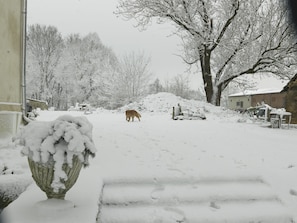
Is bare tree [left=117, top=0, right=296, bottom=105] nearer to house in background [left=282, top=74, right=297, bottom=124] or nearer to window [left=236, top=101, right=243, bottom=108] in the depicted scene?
house in background [left=282, top=74, right=297, bottom=124]

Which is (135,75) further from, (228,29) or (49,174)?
(49,174)

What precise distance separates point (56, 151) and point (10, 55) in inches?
170

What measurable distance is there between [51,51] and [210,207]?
30211 mm

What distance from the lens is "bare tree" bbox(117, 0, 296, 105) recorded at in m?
16.2

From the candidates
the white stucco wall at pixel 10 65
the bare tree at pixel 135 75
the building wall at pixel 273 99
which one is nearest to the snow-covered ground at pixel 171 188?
the white stucco wall at pixel 10 65

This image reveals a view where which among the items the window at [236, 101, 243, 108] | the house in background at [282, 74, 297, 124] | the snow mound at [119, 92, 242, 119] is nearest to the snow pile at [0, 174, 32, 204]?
the snow mound at [119, 92, 242, 119]

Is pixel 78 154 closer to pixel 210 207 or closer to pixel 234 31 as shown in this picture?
pixel 210 207

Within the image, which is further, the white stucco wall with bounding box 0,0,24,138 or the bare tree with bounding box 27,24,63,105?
the bare tree with bounding box 27,24,63,105

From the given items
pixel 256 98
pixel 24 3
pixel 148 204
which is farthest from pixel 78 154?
pixel 256 98

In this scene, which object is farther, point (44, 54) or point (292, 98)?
point (44, 54)

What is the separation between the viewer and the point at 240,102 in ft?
164

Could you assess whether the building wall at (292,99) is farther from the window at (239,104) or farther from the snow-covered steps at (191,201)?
the window at (239,104)

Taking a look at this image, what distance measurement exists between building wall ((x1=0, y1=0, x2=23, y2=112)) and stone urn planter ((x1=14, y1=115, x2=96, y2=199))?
141 inches

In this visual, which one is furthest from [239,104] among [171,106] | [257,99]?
[171,106]
